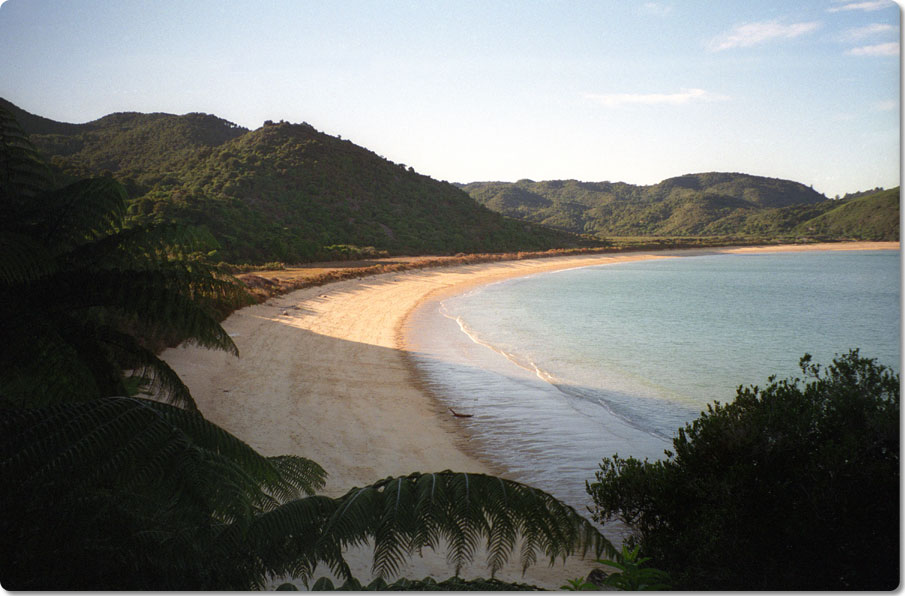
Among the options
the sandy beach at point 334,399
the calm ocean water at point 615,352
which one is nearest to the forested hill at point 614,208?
the calm ocean water at point 615,352

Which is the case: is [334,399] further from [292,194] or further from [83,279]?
[292,194]

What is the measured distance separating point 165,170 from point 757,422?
45.1 feet

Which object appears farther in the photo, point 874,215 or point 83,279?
point 874,215

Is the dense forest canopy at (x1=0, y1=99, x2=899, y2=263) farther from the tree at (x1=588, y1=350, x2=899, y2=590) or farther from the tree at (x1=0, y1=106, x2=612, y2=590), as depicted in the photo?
the tree at (x1=588, y1=350, x2=899, y2=590)

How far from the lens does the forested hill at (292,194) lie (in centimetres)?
952

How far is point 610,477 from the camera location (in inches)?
157

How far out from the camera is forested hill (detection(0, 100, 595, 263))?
9.52 meters

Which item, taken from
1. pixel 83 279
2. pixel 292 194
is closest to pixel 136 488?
pixel 83 279

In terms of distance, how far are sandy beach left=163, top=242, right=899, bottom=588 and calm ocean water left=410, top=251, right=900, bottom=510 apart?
519 millimetres

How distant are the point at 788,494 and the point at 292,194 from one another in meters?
41.3

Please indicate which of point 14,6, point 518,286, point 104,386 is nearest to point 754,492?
point 104,386

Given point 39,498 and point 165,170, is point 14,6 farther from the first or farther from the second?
point 165,170

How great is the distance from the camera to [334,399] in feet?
24.9

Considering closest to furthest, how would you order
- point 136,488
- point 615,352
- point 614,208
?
point 136,488 < point 615,352 < point 614,208
